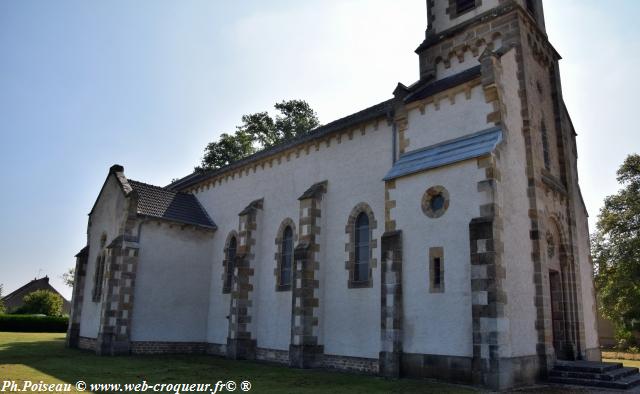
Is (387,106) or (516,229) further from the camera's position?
(387,106)

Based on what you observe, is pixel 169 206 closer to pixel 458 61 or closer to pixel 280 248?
Result: pixel 280 248

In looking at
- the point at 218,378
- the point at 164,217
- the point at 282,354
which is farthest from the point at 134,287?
the point at 218,378

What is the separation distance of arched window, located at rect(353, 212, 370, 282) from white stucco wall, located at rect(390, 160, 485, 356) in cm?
240

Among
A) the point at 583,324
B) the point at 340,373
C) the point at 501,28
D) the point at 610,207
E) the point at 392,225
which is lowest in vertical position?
the point at 340,373

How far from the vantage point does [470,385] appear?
1226 cm

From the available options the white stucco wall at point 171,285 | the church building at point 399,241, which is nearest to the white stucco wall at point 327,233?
the church building at point 399,241

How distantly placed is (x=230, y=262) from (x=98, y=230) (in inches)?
299

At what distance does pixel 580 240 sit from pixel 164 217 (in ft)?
60.0

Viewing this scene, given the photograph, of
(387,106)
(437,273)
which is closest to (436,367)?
(437,273)

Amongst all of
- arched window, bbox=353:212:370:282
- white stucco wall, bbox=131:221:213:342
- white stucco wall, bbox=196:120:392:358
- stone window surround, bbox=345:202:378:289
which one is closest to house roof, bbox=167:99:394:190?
white stucco wall, bbox=196:120:392:358

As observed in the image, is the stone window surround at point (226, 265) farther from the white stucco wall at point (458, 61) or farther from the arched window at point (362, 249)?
the white stucco wall at point (458, 61)

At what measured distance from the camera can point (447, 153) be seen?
14625mm

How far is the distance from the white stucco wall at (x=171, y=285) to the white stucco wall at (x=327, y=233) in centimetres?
75

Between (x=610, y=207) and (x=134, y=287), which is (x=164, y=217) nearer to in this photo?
(x=134, y=287)
